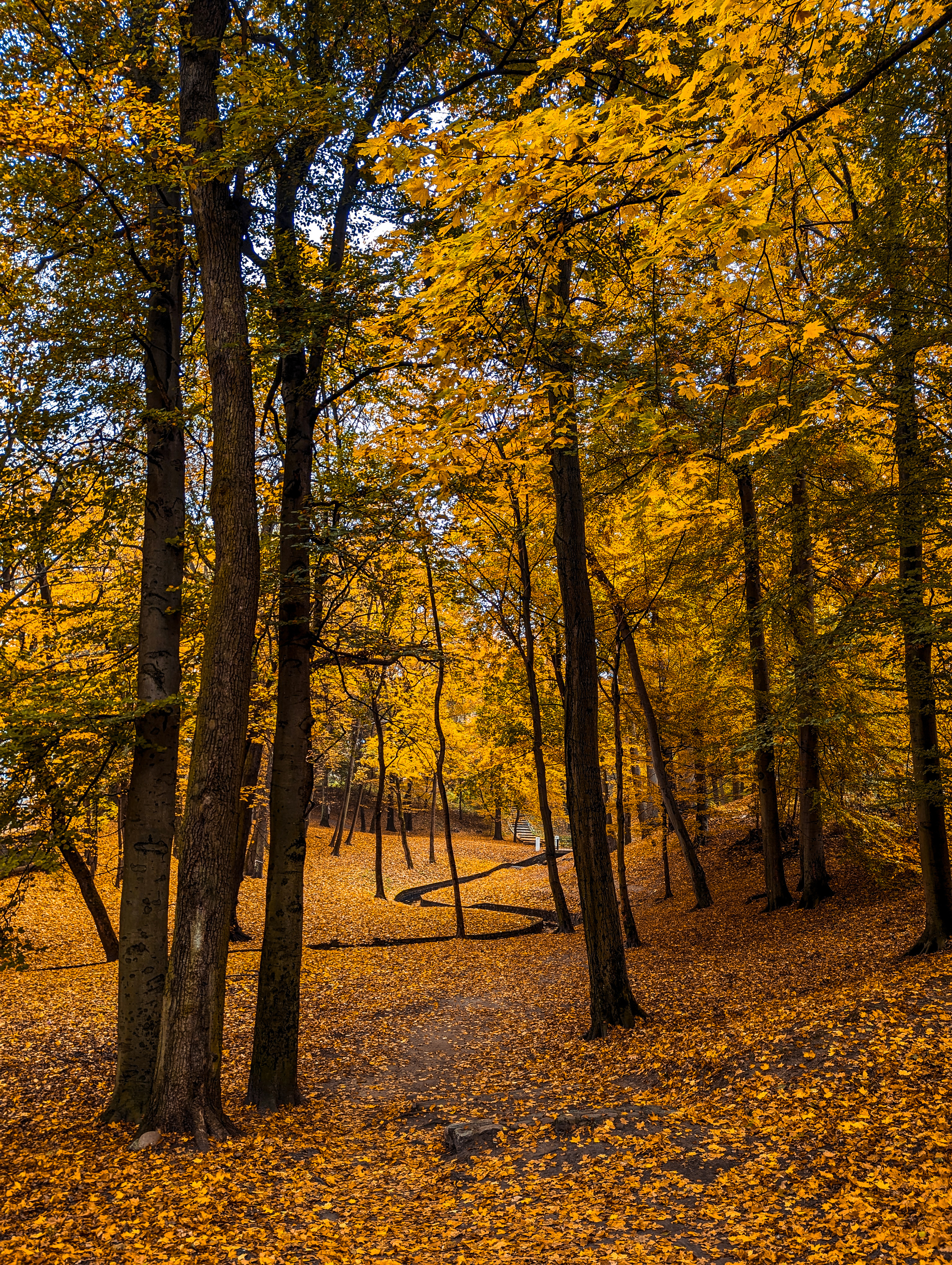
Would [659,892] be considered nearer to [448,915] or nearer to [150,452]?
[448,915]

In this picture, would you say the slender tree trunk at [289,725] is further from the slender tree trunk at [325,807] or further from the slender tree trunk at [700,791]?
the slender tree trunk at [325,807]

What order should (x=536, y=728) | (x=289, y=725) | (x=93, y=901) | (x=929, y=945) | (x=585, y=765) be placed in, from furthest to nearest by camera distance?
1. (x=536, y=728)
2. (x=93, y=901)
3. (x=585, y=765)
4. (x=929, y=945)
5. (x=289, y=725)

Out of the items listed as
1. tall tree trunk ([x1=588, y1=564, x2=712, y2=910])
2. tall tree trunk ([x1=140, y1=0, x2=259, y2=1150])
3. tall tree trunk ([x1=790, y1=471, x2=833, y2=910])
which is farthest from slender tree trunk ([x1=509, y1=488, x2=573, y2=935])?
tall tree trunk ([x1=140, y1=0, x2=259, y2=1150])

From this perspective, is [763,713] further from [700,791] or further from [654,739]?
[700,791]

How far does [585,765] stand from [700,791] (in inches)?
410

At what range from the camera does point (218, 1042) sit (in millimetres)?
5348

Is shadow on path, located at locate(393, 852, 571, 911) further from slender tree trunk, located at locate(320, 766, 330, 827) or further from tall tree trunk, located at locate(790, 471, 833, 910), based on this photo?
slender tree trunk, located at locate(320, 766, 330, 827)

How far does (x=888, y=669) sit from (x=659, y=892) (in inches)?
384

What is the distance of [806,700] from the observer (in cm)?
861

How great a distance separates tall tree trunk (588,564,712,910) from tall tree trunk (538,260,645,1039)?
4683mm

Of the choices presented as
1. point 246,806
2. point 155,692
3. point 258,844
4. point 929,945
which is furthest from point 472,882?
point 155,692

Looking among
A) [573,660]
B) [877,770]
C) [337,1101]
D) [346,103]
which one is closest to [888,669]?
[877,770]

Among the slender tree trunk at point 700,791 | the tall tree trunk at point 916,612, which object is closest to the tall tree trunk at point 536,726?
the slender tree trunk at point 700,791

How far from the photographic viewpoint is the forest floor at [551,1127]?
3.87m
